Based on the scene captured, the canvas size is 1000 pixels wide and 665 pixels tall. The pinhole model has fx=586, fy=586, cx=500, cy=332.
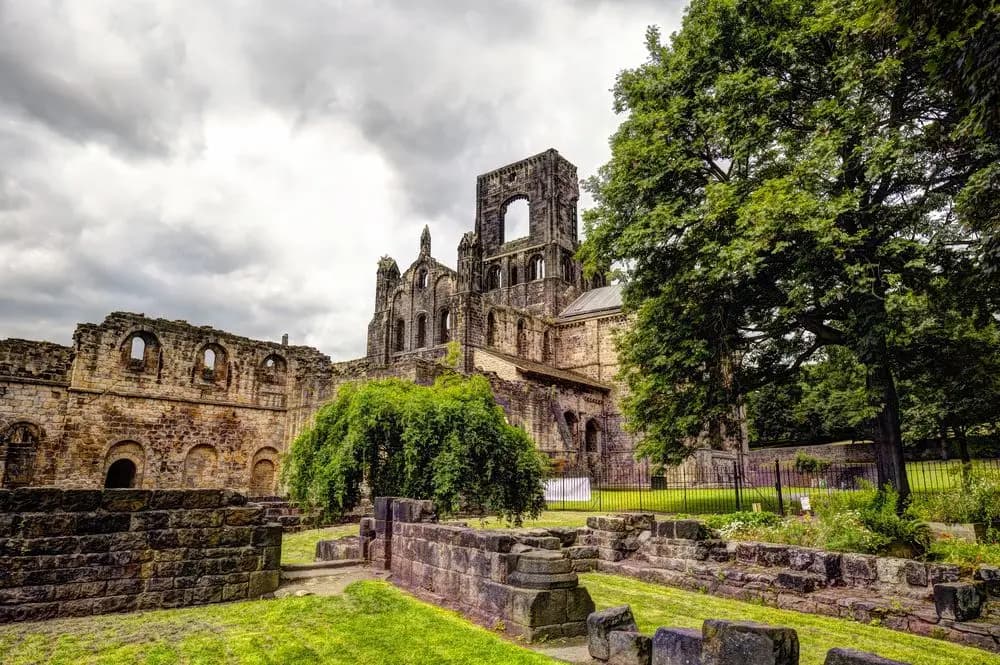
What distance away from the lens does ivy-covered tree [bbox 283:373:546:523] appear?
1088 centimetres

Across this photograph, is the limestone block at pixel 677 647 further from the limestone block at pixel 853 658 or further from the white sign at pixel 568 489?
the white sign at pixel 568 489

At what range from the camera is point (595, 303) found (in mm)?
42938

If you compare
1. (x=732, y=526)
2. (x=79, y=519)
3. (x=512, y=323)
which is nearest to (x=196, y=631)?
(x=79, y=519)

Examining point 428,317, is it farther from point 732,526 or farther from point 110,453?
point 732,526

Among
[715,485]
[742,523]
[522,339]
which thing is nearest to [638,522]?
[742,523]

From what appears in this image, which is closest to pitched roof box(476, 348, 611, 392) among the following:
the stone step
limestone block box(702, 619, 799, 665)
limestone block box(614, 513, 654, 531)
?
limestone block box(614, 513, 654, 531)

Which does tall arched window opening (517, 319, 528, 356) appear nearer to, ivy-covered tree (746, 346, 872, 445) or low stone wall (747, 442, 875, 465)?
ivy-covered tree (746, 346, 872, 445)

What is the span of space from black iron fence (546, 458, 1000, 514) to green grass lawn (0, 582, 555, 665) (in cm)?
909

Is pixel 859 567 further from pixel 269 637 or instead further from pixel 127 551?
pixel 127 551

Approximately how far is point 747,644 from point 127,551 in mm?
6185

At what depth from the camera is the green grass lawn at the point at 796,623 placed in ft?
17.3

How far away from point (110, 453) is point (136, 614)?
1813 centimetres

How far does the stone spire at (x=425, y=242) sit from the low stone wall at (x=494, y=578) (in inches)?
1370

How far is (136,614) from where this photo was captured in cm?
609
